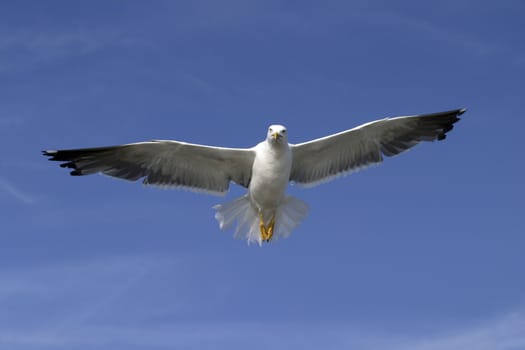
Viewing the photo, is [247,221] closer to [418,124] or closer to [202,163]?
[202,163]

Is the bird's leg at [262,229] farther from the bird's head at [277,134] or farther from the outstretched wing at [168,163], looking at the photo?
the bird's head at [277,134]

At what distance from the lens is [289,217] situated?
12.6m

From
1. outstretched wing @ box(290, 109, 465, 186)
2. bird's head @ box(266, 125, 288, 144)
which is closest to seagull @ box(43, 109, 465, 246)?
outstretched wing @ box(290, 109, 465, 186)

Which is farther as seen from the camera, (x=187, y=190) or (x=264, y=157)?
(x=187, y=190)

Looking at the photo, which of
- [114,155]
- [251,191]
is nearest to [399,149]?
[251,191]

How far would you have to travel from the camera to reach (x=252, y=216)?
12.6m

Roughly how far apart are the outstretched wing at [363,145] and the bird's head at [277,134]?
59cm

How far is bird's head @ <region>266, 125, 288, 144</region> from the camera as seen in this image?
11703 mm

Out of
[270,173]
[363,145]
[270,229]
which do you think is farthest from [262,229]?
[363,145]

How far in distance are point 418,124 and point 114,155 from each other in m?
4.34

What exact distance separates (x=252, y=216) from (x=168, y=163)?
1408mm

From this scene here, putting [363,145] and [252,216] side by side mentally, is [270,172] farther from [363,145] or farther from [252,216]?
[363,145]

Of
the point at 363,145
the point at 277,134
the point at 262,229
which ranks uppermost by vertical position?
the point at 363,145

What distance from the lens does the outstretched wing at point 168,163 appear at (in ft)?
40.2
